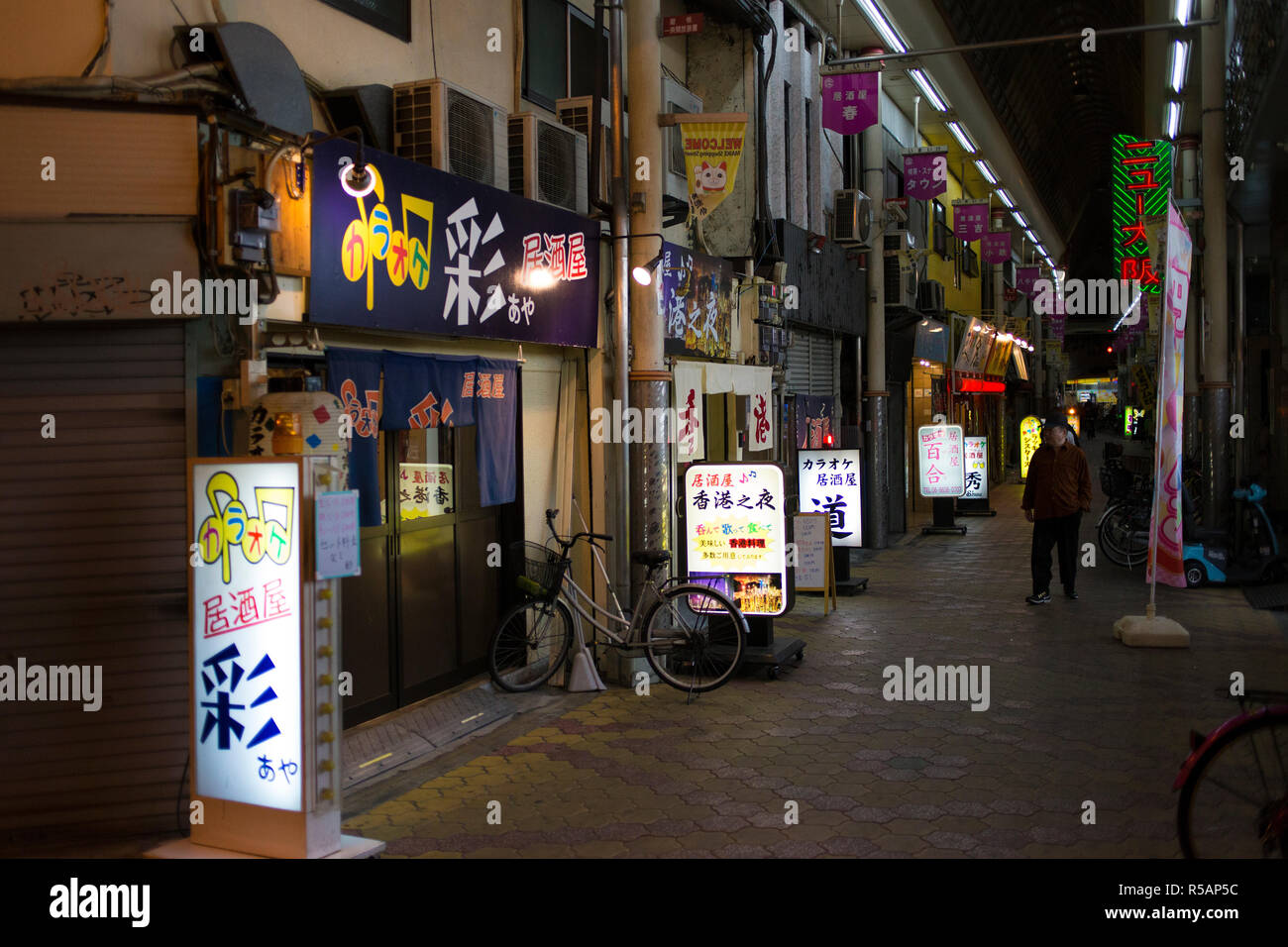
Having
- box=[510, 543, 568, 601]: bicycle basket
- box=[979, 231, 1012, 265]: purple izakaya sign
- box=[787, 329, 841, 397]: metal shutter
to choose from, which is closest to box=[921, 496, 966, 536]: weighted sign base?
box=[787, 329, 841, 397]: metal shutter

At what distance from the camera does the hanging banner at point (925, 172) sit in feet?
69.1

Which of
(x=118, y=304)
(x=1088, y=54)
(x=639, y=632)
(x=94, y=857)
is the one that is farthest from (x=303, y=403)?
(x=1088, y=54)

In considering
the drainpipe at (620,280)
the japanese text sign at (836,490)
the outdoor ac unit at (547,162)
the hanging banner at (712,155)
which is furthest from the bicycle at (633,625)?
the japanese text sign at (836,490)

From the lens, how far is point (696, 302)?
44.9 feet

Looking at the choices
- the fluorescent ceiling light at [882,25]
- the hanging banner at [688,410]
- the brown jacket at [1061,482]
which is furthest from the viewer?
the fluorescent ceiling light at [882,25]

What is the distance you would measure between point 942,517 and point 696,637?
14.7m

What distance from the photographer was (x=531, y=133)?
10.1 meters

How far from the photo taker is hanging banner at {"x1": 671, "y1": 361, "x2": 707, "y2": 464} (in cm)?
1254

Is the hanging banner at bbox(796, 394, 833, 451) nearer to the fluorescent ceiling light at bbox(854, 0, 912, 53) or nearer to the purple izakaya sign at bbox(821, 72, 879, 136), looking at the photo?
the purple izakaya sign at bbox(821, 72, 879, 136)

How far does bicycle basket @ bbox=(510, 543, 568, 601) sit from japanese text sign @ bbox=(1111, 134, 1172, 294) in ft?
37.8

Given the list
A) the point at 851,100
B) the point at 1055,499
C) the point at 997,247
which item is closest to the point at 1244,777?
the point at 1055,499

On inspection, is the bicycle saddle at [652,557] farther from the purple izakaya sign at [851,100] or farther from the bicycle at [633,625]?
the purple izakaya sign at [851,100]

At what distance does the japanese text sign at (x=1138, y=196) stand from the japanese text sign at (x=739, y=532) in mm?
9443

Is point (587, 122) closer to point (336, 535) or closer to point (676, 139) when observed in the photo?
point (676, 139)
